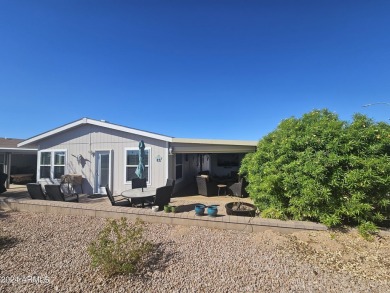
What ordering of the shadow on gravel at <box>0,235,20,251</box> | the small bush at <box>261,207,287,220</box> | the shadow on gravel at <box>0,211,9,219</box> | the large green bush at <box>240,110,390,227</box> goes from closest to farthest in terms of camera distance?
1. the shadow on gravel at <box>0,235,20,251</box>
2. the large green bush at <box>240,110,390,227</box>
3. the small bush at <box>261,207,287,220</box>
4. the shadow on gravel at <box>0,211,9,219</box>

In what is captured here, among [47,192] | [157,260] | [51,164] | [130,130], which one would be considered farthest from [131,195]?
[51,164]

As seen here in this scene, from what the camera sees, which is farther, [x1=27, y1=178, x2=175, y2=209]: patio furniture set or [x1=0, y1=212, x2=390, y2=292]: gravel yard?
[x1=27, y1=178, x2=175, y2=209]: patio furniture set

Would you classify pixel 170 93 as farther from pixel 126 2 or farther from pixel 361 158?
pixel 361 158

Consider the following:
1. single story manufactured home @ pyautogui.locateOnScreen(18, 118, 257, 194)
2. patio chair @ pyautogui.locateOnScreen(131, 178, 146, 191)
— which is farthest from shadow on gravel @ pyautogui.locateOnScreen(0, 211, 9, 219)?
patio chair @ pyautogui.locateOnScreen(131, 178, 146, 191)

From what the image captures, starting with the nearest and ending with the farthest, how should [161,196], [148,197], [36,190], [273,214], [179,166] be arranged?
[273,214] → [161,196] → [148,197] → [36,190] → [179,166]

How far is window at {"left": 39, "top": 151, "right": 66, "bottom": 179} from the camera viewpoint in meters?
10.8

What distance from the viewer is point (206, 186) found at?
969 centimetres

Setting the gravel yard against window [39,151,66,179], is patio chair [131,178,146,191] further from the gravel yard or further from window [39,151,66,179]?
window [39,151,66,179]

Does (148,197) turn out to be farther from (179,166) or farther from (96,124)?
(96,124)

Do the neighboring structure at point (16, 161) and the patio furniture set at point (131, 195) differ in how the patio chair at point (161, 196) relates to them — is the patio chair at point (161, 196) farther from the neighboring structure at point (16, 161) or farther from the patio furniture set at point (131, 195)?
the neighboring structure at point (16, 161)

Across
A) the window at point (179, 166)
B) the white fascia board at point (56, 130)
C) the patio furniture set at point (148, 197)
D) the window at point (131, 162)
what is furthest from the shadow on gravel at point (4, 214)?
the window at point (179, 166)

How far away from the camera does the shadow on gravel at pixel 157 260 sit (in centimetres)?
314

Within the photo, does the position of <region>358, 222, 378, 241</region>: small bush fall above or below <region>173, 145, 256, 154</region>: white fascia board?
below

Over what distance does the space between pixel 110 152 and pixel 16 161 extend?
1257cm
